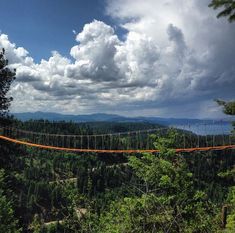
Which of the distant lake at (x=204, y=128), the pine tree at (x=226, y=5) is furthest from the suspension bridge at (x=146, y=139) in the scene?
the pine tree at (x=226, y=5)

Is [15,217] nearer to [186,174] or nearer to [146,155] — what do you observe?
[146,155]

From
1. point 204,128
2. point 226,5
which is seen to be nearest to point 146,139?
point 204,128

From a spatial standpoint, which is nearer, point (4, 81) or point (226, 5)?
point (226, 5)

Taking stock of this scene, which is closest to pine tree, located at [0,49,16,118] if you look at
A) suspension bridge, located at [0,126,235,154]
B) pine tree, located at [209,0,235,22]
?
suspension bridge, located at [0,126,235,154]

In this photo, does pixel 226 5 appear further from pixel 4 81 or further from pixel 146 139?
pixel 146 139

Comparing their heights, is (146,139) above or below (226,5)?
below

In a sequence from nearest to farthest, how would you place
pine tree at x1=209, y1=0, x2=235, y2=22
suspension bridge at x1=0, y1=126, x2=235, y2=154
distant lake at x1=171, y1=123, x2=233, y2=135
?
pine tree at x1=209, y1=0, x2=235, y2=22 < distant lake at x1=171, y1=123, x2=233, y2=135 < suspension bridge at x1=0, y1=126, x2=235, y2=154

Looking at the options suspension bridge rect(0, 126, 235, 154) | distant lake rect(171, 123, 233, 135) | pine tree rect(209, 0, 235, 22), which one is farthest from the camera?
suspension bridge rect(0, 126, 235, 154)

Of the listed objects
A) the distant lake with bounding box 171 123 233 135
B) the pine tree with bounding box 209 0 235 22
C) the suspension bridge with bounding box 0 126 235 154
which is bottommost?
the suspension bridge with bounding box 0 126 235 154

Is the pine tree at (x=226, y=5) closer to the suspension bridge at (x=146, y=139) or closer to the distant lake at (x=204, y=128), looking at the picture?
the suspension bridge at (x=146, y=139)

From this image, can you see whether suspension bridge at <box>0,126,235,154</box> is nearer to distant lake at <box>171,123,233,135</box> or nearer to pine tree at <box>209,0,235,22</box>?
distant lake at <box>171,123,233,135</box>

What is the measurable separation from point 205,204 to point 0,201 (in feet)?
44.3

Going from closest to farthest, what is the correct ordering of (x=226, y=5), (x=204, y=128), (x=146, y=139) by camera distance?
(x=226, y=5)
(x=204, y=128)
(x=146, y=139)

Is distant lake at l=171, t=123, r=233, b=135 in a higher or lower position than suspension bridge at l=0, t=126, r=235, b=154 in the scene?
higher
